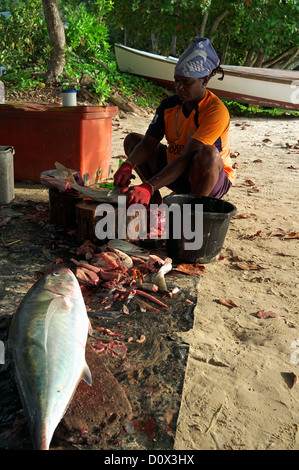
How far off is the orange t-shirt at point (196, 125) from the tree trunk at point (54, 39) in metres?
6.88

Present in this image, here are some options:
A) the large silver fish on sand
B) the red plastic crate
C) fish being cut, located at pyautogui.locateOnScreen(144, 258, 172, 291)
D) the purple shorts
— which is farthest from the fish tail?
the red plastic crate

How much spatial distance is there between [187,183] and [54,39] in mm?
7605

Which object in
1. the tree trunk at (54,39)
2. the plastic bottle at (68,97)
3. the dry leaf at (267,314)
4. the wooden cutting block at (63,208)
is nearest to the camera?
the dry leaf at (267,314)

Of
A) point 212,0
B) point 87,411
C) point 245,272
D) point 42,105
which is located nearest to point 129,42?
point 212,0

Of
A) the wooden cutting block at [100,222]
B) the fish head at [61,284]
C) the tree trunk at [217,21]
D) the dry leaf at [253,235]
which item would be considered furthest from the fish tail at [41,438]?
the tree trunk at [217,21]

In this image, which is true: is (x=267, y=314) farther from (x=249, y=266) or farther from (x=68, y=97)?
(x=68, y=97)

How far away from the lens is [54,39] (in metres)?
9.76

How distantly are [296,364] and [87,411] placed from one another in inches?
45.9

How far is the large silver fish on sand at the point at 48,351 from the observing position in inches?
59.7

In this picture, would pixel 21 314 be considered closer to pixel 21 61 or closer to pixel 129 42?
pixel 21 61

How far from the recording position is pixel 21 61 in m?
11.3

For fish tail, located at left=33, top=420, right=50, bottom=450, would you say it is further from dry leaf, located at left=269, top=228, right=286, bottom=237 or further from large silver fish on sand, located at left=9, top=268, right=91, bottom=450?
dry leaf, located at left=269, top=228, right=286, bottom=237

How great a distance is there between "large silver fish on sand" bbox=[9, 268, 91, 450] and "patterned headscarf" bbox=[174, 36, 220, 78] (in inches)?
80.5

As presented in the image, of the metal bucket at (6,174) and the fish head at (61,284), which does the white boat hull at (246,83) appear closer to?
the metal bucket at (6,174)
